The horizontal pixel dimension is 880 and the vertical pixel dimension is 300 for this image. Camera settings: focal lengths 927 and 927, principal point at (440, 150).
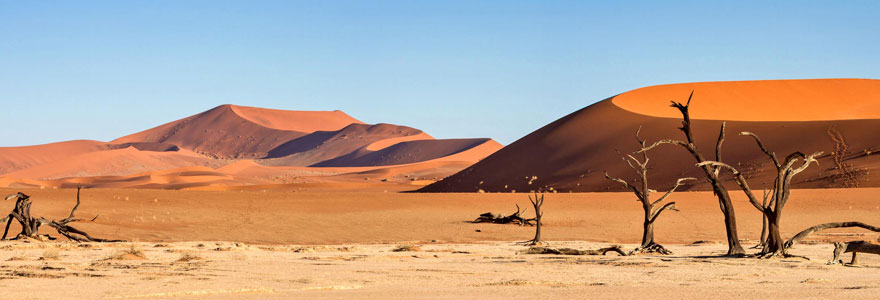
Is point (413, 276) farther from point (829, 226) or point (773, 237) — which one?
point (829, 226)

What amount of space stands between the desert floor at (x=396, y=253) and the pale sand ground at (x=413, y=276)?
0.02 metres

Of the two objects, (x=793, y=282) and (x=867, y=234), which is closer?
(x=793, y=282)

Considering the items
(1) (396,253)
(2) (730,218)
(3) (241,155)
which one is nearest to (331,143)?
(3) (241,155)

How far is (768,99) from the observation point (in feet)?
226

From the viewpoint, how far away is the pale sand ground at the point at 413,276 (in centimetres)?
924

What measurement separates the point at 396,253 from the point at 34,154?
11787 centimetres

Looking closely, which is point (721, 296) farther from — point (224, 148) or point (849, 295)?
point (224, 148)

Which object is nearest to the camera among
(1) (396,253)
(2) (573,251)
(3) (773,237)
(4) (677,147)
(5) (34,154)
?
(3) (773,237)

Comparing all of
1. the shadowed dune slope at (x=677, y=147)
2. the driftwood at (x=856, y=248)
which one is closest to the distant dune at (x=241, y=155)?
the shadowed dune slope at (x=677, y=147)

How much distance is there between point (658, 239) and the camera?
2283 cm

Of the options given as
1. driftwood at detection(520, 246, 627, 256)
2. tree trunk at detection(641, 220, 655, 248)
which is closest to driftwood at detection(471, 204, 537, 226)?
tree trunk at detection(641, 220, 655, 248)

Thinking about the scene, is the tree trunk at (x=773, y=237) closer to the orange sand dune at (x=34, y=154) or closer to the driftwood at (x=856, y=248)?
the driftwood at (x=856, y=248)

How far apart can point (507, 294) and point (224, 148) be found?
153 meters

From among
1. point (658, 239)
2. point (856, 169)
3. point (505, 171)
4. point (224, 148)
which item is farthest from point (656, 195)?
point (224, 148)
